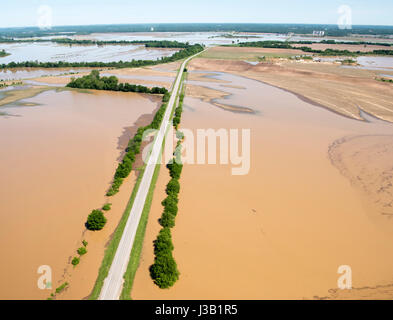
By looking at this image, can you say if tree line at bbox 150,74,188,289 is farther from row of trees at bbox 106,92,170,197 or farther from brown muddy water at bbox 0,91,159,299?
row of trees at bbox 106,92,170,197

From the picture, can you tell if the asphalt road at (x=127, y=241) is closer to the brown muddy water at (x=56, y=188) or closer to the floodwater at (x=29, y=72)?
the brown muddy water at (x=56, y=188)

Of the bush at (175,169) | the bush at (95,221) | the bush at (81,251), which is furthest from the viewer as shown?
the bush at (175,169)

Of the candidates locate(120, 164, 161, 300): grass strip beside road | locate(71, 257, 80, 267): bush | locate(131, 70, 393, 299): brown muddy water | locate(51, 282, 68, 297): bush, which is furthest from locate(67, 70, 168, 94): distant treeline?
locate(51, 282, 68, 297): bush

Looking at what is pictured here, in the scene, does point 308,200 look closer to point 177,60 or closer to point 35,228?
point 35,228

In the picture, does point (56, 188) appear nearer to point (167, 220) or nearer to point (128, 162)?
point (128, 162)

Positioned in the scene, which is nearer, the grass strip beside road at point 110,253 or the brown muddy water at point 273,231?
the grass strip beside road at point 110,253

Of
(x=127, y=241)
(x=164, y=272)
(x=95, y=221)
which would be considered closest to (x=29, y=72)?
(x=95, y=221)

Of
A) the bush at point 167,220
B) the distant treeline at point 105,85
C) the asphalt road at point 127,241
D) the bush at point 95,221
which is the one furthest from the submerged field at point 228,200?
the distant treeline at point 105,85
